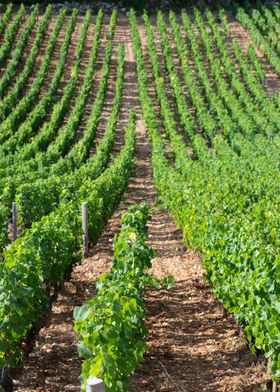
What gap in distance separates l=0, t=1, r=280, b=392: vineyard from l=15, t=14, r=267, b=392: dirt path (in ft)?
0.09

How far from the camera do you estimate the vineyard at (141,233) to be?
7680 millimetres

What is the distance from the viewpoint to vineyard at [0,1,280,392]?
7680 mm

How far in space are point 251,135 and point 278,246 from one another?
1966 centimetres

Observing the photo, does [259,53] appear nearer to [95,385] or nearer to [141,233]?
[141,233]

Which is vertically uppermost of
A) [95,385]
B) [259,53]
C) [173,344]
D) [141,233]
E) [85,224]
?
[95,385]

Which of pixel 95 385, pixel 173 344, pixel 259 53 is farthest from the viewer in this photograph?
pixel 259 53

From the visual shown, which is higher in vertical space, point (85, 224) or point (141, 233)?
point (141, 233)

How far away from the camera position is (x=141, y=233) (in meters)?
11.4

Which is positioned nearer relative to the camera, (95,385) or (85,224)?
(95,385)

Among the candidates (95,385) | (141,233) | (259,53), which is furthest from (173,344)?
(259,53)

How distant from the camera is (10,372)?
8.04m

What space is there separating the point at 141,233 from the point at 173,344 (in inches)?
88.4

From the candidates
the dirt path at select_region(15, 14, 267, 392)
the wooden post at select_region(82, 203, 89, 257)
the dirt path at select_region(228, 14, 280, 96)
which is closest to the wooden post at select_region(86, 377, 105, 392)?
the dirt path at select_region(15, 14, 267, 392)

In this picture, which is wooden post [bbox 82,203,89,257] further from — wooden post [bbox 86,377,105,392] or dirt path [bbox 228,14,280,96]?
dirt path [bbox 228,14,280,96]
